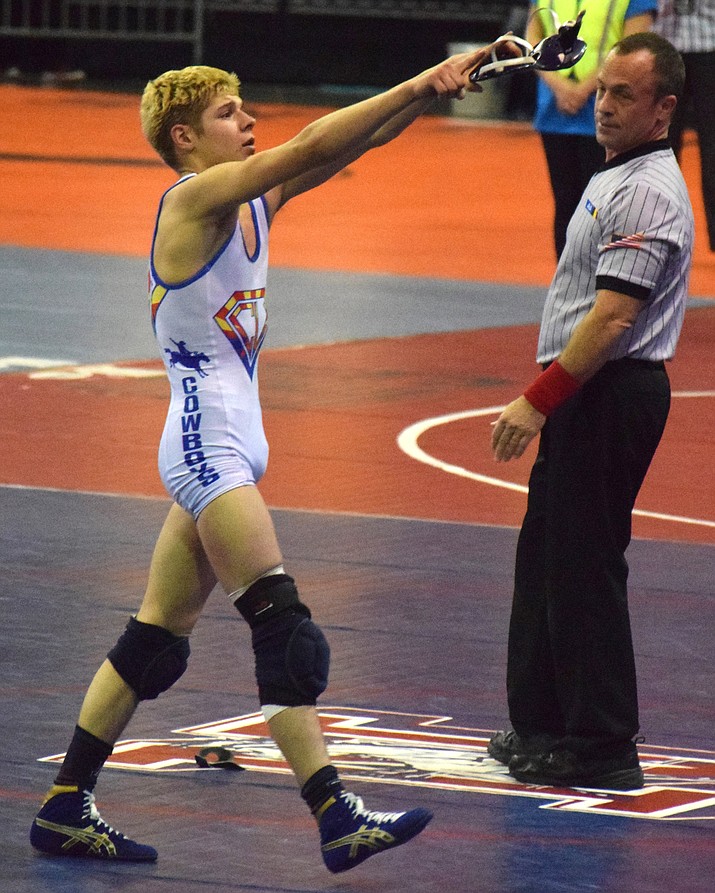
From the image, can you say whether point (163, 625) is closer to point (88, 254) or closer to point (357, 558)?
point (357, 558)

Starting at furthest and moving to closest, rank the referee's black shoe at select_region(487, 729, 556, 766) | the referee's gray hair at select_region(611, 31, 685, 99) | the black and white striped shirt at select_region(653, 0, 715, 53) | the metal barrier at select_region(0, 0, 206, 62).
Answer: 1. the metal barrier at select_region(0, 0, 206, 62)
2. the black and white striped shirt at select_region(653, 0, 715, 53)
3. the referee's black shoe at select_region(487, 729, 556, 766)
4. the referee's gray hair at select_region(611, 31, 685, 99)

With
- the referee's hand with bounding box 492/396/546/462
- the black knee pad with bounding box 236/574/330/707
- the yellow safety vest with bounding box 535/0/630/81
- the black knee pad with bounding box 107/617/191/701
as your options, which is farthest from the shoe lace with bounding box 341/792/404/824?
the yellow safety vest with bounding box 535/0/630/81

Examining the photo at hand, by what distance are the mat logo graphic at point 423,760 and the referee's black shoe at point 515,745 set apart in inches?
1.1

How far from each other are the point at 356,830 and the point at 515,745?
3.43 ft

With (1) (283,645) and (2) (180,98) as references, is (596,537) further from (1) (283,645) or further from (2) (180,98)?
(2) (180,98)

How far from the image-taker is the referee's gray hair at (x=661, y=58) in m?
5.45

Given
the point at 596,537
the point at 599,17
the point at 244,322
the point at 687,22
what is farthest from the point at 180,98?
the point at 687,22

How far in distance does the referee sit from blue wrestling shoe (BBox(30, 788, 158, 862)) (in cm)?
119

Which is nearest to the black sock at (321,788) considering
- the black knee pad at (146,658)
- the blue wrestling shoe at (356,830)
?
the blue wrestling shoe at (356,830)

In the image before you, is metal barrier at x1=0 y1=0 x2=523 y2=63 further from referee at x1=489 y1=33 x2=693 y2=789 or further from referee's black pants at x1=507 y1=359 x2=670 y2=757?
referee's black pants at x1=507 y1=359 x2=670 y2=757

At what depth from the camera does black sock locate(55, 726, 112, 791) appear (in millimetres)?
4977

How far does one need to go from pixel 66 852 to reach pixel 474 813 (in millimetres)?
989

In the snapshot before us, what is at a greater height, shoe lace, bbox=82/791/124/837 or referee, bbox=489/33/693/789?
referee, bbox=489/33/693/789

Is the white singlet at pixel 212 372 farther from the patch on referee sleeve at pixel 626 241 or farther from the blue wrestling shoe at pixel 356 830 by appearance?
the patch on referee sleeve at pixel 626 241
